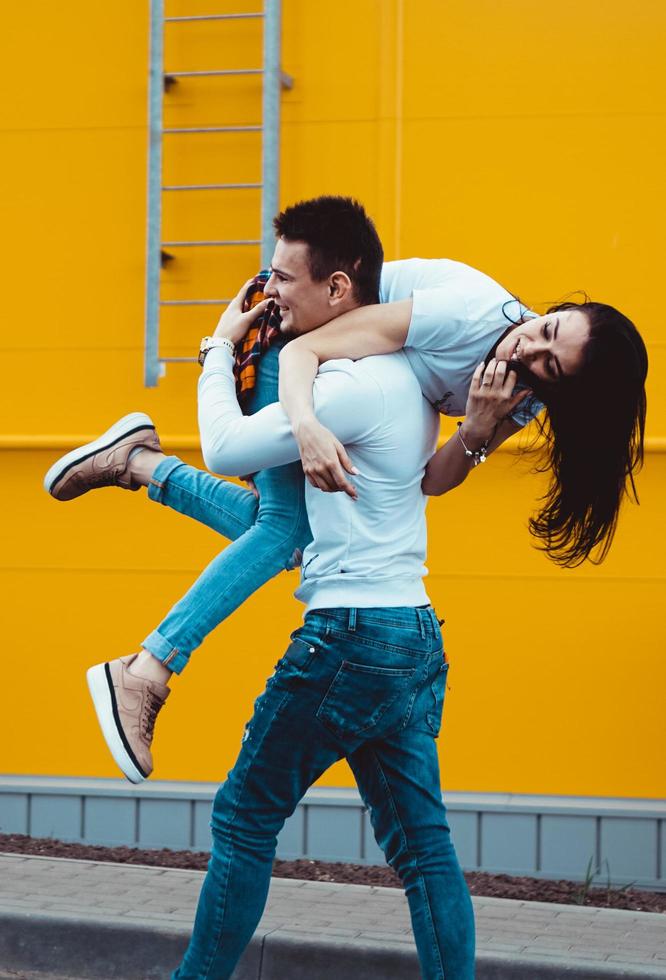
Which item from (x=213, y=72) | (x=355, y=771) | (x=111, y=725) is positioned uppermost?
(x=213, y=72)

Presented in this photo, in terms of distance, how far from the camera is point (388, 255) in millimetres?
5707

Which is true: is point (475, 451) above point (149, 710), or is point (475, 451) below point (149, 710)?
above

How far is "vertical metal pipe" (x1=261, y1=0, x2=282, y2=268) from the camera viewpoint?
5.55 metres

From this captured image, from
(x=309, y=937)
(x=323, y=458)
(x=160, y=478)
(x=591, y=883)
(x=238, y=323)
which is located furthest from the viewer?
(x=591, y=883)

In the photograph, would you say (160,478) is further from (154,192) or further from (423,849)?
(154,192)

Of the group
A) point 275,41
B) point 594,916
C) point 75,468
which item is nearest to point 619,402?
point 75,468

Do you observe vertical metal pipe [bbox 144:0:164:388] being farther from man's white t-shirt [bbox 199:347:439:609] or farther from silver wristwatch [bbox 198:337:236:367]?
man's white t-shirt [bbox 199:347:439:609]

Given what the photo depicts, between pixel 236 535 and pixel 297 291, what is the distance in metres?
0.62

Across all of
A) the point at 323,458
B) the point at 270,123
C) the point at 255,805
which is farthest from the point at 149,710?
the point at 270,123

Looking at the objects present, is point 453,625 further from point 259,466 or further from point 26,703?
point 259,466

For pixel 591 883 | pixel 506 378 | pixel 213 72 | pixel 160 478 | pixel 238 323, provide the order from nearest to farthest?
pixel 506 378 < pixel 238 323 < pixel 160 478 < pixel 591 883 < pixel 213 72

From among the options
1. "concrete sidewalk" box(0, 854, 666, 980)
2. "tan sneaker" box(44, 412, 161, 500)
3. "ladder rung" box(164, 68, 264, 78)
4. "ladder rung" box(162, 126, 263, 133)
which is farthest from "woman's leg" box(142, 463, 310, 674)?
"ladder rung" box(164, 68, 264, 78)

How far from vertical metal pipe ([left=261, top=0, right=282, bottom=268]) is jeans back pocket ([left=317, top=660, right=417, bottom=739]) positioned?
299cm

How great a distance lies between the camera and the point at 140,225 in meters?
5.86
